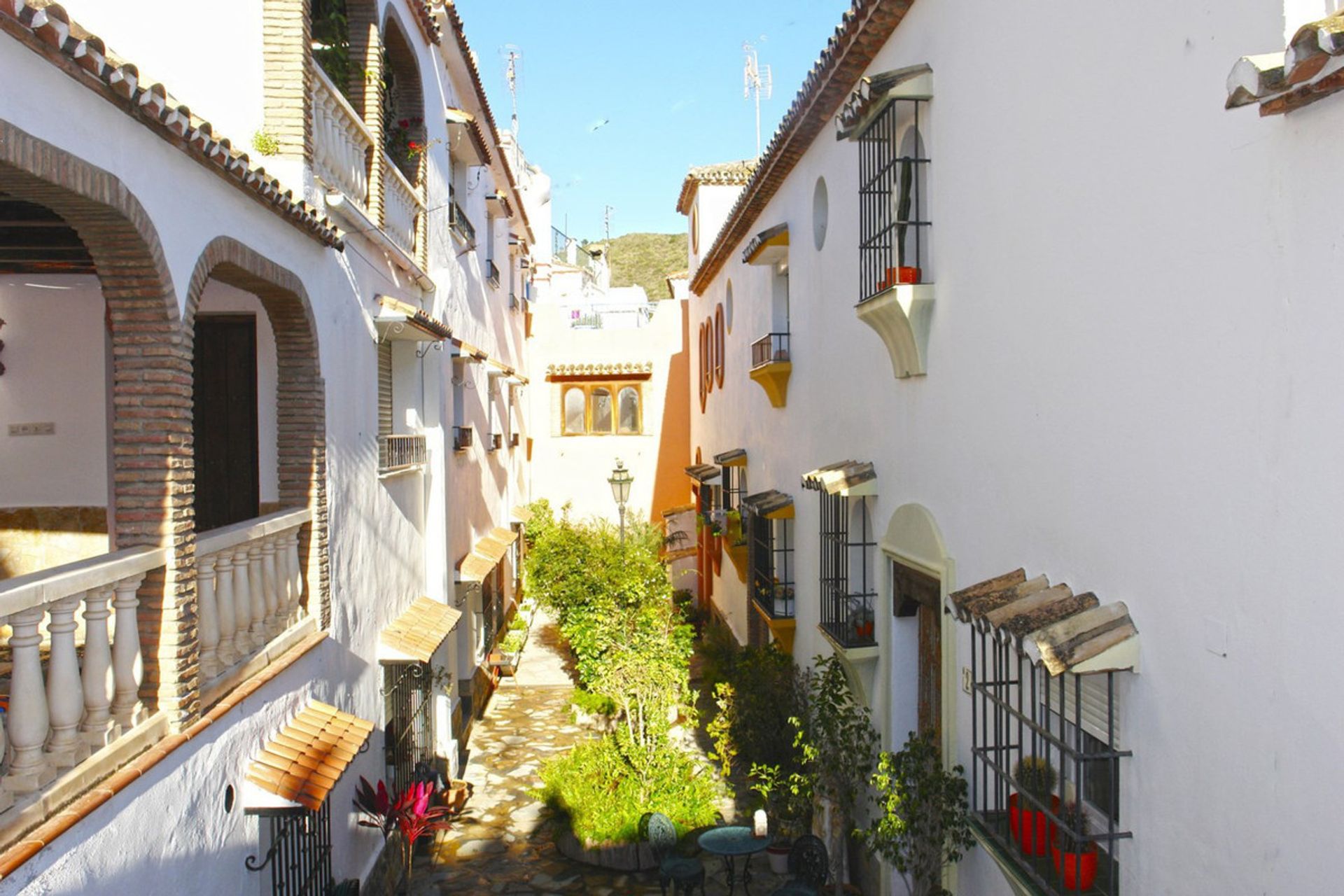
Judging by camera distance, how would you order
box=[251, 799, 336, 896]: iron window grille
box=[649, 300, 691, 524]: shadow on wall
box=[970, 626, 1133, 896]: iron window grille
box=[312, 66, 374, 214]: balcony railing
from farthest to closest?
box=[649, 300, 691, 524]: shadow on wall < box=[312, 66, 374, 214]: balcony railing < box=[251, 799, 336, 896]: iron window grille < box=[970, 626, 1133, 896]: iron window grille

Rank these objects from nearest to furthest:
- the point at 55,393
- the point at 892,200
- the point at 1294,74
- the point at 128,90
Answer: the point at 1294,74 < the point at 128,90 < the point at 892,200 < the point at 55,393

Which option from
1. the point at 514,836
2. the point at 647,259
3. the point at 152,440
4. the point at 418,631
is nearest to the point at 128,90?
the point at 152,440

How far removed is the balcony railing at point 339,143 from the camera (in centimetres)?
707

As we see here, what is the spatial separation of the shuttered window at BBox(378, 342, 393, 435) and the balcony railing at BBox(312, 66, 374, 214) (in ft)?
6.19

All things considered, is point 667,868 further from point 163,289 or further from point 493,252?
point 493,252

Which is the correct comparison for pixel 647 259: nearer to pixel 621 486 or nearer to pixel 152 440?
pixel 621 486

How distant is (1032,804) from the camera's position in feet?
16.5

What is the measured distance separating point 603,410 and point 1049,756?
20012 mm

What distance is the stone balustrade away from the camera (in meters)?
3.58

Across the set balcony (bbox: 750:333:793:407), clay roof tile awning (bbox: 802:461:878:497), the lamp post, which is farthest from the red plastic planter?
the lamp post

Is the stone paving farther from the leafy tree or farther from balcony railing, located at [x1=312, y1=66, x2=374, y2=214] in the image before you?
balcony railing, located at [x1=312, y1=66, x2=374, y2=214]

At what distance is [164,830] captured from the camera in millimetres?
4398

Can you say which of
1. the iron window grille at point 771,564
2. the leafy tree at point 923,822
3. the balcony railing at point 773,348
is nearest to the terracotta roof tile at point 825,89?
the balcony railing at point 773,348

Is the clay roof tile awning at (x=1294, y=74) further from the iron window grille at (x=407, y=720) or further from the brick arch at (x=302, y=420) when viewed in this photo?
the iron window grille at (x=407, y=720)
